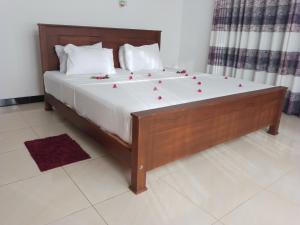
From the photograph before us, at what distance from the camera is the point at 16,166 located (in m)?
1.84

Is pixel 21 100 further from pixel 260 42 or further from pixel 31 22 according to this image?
pixel 260 42

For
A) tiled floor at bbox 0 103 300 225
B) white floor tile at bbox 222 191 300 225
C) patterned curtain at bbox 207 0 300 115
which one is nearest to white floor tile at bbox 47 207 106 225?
tiled floor at bbox 0 103 300 225

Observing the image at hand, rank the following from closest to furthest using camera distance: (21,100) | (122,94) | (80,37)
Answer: (122,94) < (80,37) < (21,100)

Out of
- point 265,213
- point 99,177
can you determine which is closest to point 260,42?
point 265,213

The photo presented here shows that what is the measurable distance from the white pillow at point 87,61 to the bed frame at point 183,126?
45cm

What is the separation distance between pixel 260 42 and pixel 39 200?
3319 mm

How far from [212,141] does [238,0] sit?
2606mm

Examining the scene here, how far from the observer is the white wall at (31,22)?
3.04 meters

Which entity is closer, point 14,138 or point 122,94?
point 122,94

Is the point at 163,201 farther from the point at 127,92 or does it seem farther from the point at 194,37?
the point at 194,37

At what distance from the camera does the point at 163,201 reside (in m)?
1.52

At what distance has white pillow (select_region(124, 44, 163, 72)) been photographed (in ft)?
11.0

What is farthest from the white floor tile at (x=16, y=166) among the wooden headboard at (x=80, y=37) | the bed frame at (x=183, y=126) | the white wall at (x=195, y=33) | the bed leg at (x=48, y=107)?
the white wall at (x=195, y=33)

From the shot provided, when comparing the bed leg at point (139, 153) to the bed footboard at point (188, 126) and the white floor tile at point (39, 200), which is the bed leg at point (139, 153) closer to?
the bed footboard at point (188, 126)
